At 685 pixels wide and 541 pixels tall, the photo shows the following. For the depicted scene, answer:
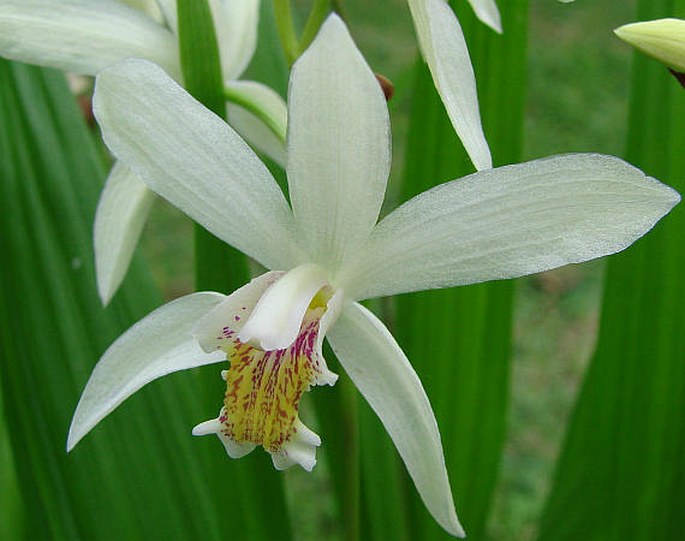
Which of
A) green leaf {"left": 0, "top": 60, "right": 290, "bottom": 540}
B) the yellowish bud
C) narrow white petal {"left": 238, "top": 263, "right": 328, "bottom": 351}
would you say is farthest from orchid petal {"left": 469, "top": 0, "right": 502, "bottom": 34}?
green leaf {"left": 0, "top": 60, "right": 290, "bottom": 540}

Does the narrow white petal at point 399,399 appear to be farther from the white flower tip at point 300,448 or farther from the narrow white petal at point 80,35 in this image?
the narrow white petal at point 80,35

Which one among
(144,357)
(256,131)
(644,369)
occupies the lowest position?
(644,369)

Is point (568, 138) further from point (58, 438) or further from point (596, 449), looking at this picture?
point (58, 438)

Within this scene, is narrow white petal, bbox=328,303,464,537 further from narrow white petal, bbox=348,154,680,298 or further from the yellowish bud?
the yellowish bud

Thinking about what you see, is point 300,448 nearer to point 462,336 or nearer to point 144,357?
point 144,357

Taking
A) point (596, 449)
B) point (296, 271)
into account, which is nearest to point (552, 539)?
point (596, 449)

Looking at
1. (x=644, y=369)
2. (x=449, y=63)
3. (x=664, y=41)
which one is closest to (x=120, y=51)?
(x=449, y=63)
